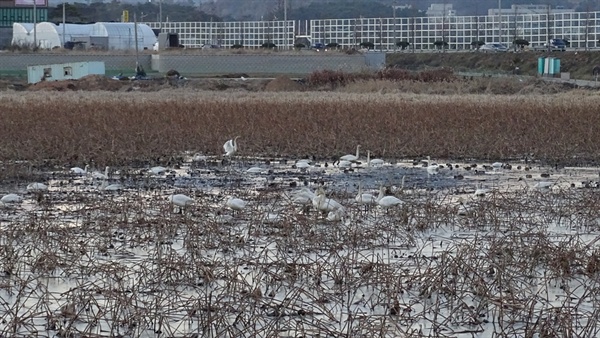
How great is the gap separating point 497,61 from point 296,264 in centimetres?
5760

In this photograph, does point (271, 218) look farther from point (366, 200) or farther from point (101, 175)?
point (101, 175)

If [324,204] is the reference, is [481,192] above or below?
below

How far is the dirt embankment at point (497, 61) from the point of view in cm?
5694

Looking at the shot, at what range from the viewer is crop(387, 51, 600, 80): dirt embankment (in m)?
56.9

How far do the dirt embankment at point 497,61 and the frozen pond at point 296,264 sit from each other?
42.5 metres

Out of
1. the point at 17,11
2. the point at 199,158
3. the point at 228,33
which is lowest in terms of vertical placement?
the point at 199,158

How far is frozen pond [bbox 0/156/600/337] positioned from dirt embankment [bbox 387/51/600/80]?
139 feet

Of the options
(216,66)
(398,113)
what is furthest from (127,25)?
(398,113)

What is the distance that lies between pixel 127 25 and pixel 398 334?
6994 cm

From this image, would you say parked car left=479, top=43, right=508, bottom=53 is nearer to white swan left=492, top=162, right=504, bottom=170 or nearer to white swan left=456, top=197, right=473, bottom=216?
white swan left=492, top=162, right=504, bottom=170

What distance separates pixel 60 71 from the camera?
4738 cm

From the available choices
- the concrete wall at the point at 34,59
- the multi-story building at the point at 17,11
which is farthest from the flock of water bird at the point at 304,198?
the multi-story building at the point at 17,11

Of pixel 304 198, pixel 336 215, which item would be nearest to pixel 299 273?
pixel 336 215

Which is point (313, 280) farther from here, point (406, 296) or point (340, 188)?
point (340, 188)
